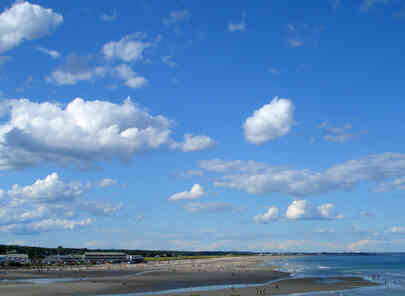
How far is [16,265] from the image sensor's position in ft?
560

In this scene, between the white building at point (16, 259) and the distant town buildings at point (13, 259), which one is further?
the white building at point (16, 259)

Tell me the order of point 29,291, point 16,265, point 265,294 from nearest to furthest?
1. point 265,294
2. point 29,291
3. point 16,265

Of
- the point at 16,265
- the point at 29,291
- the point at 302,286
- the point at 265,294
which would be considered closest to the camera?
the point at 265,294

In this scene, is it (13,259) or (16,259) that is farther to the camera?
(16,259)

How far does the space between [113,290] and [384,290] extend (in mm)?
43324

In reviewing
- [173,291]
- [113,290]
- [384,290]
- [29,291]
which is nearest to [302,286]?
[384,290]

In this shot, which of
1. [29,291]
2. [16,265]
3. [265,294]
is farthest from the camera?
[16,265]

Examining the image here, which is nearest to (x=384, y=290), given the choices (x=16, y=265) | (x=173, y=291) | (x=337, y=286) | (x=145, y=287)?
(x=337, y=286)

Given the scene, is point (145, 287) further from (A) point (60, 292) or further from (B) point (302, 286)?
(B) point (302, 286)

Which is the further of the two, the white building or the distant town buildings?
the white building

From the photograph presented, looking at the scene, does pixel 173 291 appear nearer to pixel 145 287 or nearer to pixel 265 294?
pixel 145 287

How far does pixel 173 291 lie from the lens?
A: 224ft

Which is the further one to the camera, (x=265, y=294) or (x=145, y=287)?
(x=145, y=287)

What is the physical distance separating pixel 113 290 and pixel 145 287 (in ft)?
22.2
